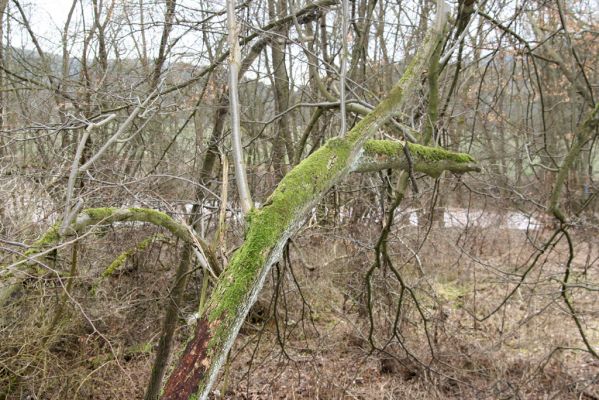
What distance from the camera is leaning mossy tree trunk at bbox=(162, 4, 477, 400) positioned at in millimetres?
1491

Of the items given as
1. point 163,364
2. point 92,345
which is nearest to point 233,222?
point 163,364

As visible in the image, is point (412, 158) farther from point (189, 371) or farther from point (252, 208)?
point (189, 371)

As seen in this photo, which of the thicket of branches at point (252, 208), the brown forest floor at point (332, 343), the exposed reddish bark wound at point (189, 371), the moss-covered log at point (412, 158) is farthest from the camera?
the brown forest floor at point (332, 343)

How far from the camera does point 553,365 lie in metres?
5.33

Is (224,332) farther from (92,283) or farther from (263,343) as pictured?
(263,343)

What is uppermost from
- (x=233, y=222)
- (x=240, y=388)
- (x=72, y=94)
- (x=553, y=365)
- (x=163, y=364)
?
(x=72, y=94)

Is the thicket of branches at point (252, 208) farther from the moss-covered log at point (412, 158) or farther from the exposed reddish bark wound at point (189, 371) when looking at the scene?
the exposed reddish bark wound at point (189, 371)

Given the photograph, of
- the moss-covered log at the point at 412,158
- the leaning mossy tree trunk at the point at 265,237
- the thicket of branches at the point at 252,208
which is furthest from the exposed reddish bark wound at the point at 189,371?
the moss-covered log at the point at 412,158

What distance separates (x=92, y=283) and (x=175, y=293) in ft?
3.22

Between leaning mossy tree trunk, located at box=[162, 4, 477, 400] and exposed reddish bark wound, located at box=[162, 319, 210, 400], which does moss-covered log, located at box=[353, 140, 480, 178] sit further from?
exposed reddish bark wound, located at box=[162, 319, 210, 400]

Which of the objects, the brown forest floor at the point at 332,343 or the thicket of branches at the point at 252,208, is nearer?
the thicket of branches at the point at 252,208

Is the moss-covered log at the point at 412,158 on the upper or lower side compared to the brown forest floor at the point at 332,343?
upper

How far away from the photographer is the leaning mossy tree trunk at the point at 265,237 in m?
1.49

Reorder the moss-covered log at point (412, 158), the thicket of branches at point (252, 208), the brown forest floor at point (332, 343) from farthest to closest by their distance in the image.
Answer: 1. the brown forest floor at point (332, 343)
2. the thicket of branches at point (252, 208)
3. the moss-covered log at point (412, 158)
